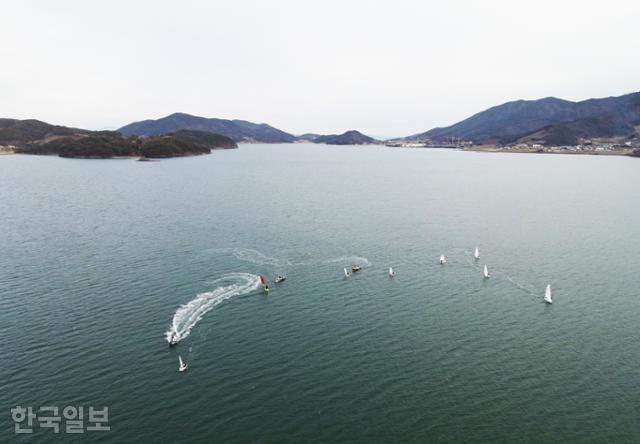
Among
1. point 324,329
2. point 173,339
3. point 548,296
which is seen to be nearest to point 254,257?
point 324,329

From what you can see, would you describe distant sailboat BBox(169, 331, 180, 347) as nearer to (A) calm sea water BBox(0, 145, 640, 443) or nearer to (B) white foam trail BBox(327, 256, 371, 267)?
(A) calm sea water BBox(0, 145, 640, 443)

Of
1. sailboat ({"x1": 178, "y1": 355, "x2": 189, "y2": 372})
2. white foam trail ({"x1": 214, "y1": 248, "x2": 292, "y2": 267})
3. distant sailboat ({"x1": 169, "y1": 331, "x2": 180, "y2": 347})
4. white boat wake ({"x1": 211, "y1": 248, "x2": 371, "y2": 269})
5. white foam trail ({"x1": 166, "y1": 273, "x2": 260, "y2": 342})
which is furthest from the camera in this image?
white foam trail ({"x1": 214, "y1": 248, "x2": 292, "y2": 267})

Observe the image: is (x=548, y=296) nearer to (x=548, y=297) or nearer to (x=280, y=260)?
(x=548, y=297)

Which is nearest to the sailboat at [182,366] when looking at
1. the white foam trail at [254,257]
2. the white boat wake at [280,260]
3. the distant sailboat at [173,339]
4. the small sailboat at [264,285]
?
the distant sailboat at [173,339]

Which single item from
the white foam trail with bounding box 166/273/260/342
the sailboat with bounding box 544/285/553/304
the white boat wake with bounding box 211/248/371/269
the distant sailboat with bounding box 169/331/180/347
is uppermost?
the white boat wake with bounding box 211/248/371/269

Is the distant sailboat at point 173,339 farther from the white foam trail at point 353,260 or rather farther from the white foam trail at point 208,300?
the white foam trail at point 353,260

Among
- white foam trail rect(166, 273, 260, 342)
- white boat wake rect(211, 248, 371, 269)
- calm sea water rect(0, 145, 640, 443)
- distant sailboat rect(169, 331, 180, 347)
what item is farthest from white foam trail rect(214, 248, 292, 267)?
distant sailboat rect(169, 331, 180, 347)
